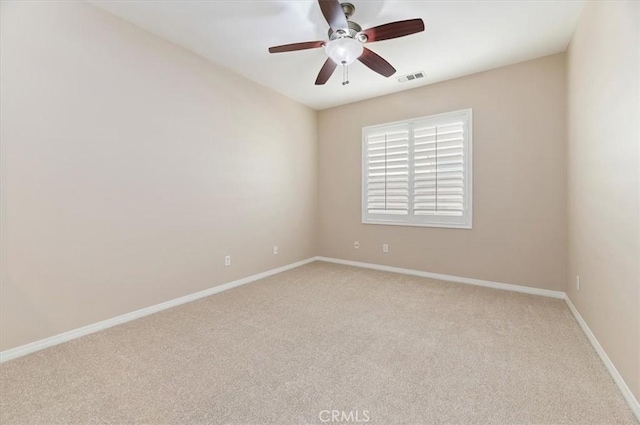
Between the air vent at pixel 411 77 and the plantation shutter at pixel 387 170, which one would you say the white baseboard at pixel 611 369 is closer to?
the plantation shutter at pixel 387 170

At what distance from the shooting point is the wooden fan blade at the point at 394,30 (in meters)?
2.00

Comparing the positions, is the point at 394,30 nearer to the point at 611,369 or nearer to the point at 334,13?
the point at 334,13

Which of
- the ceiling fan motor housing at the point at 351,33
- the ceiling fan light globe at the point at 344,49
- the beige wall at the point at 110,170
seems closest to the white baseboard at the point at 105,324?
the beige wall at the point at 110,170

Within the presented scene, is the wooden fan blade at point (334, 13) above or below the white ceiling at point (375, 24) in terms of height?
below

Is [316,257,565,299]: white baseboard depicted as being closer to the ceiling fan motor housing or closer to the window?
the window

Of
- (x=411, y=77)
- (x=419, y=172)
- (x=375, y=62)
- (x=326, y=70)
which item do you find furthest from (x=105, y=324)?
(x=411, y=77)

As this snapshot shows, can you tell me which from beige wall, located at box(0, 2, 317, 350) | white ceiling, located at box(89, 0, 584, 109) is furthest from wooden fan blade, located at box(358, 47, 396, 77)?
beige wall, located at box(0, 2, 317, 350)

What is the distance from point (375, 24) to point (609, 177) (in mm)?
2198

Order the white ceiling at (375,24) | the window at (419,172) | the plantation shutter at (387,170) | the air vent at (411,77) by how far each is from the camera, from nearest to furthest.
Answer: the white ceiling at (375,24)
the air vent at (411,77)
the window at (419,172)
the plantation shutter at (387,170)

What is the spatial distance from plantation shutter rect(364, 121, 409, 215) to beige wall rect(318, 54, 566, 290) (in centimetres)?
25

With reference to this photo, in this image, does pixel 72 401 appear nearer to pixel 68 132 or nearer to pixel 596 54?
pixel 68 132

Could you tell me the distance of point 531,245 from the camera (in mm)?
3277

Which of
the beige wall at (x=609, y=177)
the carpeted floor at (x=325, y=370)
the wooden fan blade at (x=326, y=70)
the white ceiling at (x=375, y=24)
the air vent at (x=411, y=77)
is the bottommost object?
the carpeted floor at (x=325, y=370)

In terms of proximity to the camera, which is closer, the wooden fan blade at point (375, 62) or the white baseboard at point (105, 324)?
the white baseboard at point (105, 324)
